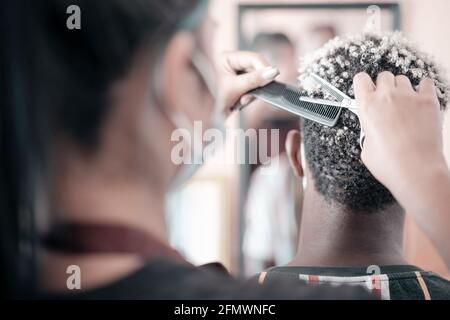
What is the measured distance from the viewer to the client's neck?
73 cm

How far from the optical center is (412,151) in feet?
1.98

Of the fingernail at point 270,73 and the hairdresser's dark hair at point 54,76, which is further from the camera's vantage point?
the fingernail at point 270,73

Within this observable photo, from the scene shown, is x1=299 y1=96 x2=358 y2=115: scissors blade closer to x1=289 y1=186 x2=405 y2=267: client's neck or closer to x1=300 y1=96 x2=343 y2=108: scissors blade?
x1=300 y1=96 x2=343 y2=108: scissors blade

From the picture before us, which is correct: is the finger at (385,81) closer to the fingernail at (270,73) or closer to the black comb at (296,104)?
the black comb at (296,104)

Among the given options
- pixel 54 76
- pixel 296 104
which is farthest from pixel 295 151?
pixel 54 76

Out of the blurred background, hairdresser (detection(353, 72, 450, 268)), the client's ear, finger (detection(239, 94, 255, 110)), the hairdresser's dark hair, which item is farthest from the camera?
the blurred background

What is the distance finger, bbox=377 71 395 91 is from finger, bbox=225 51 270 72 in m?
0.26

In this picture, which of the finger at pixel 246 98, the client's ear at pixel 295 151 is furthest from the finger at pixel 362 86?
the finger at pixel 246 98

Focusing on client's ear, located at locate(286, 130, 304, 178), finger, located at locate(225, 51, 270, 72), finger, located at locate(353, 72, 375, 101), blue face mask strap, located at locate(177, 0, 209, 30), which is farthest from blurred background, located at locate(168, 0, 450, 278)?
blue face mask strap, located at locate(177, 0, 209, 30)

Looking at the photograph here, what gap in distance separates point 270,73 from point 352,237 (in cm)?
27

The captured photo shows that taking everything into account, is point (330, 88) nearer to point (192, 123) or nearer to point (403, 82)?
point (403, 82)

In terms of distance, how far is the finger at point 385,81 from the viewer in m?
0.66
